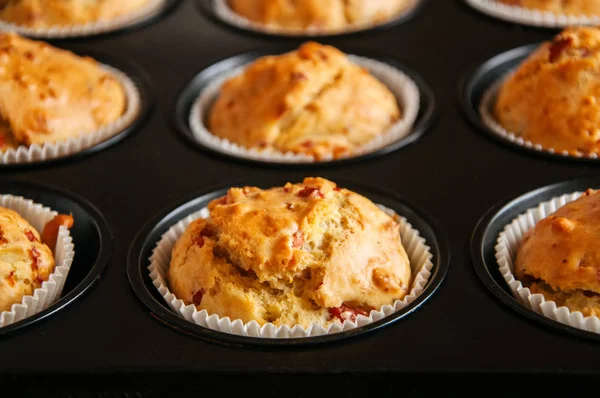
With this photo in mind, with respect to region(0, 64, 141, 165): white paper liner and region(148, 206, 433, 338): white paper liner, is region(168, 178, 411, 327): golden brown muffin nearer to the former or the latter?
region(148, 206, 433, 338): white paper liner

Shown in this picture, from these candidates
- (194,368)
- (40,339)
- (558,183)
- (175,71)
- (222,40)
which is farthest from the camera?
(222,40)

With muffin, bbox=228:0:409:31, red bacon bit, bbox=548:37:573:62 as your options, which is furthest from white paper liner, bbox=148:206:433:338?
muffin, bbox=228:0:409:31

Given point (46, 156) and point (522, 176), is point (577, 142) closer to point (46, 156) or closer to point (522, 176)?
point (522, 176)

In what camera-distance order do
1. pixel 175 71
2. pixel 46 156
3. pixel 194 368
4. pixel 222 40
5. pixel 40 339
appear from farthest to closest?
pixel 222 40 < pixel 175 71 < pixel 46 156 < pixel 40 339 < pixel 194 368

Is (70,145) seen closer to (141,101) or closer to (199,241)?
(141,101)

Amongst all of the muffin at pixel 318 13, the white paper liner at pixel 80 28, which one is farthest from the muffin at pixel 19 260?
the muffin at pixel 318 13

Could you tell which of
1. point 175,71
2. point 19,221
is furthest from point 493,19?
point 19,221
